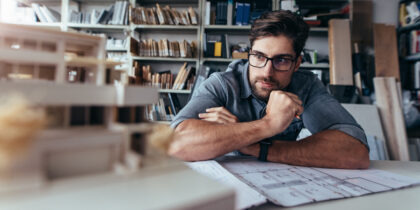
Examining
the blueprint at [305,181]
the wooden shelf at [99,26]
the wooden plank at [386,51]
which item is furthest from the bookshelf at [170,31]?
the blueprint at [305,181]

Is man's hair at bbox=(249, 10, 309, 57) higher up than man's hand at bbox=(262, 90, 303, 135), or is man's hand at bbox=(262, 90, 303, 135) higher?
man's hair at bbox=(249, 10, 309, 57)

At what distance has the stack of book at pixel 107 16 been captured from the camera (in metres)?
3.27

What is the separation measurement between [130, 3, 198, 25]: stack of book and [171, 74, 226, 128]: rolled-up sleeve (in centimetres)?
194

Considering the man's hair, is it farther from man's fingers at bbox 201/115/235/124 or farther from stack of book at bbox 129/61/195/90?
stack of book at bbox 129/61/195/90

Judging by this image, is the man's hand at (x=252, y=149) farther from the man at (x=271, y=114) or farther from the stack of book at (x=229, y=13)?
the stack of book at (x=229, y=13)

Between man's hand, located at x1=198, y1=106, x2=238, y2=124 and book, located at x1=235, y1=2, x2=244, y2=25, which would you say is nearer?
man's hand, located at x1=198, y1=106, x2=238, y2=124

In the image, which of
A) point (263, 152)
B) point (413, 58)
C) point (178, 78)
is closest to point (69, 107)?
point (263, 152)

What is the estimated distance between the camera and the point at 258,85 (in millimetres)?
1447

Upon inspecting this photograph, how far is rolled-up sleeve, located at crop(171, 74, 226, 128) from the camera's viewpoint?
1.25 meters

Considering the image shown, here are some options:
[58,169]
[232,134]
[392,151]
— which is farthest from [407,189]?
[392,151]

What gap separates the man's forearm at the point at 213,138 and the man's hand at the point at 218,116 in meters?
0.07

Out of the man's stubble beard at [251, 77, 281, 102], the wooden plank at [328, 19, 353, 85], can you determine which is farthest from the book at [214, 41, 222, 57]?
the man's stubble beard at [251, 77, 281, 102]

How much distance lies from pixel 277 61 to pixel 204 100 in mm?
468

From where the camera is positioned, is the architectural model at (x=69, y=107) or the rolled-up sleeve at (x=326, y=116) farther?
the rolled-up sleeve at (x=326, y=116)
